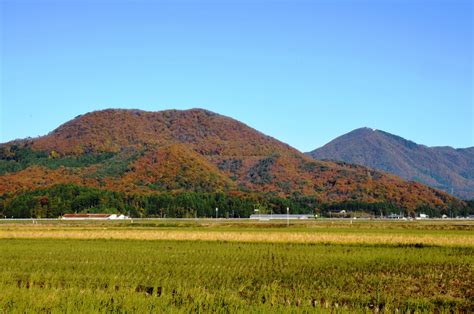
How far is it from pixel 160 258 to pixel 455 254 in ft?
58.8

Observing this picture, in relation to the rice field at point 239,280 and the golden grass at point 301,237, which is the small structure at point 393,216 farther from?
the rice field at point 239,280

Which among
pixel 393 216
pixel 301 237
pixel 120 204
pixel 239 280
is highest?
pixel 120 204

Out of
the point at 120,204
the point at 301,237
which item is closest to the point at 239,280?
the point at 301,237

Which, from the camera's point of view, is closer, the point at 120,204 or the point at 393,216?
the point at 120,204

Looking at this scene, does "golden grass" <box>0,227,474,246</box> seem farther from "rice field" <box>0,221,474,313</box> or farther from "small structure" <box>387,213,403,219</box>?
"small structure" <box>387,213,403,219</box>

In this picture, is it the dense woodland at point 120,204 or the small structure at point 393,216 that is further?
the small structure at point 393,216

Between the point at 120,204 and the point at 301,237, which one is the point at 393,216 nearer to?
the point at 120,204

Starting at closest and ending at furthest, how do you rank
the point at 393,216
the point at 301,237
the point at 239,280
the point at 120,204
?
the point at 239,280, the point at 301,237, the point at 120,204, the point at 393,216

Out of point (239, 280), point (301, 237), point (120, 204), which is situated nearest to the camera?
point (239, 280)

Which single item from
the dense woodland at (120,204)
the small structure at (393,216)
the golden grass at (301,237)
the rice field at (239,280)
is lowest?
the rice field at (239,280)

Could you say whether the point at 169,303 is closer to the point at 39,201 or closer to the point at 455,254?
the point at 455,254

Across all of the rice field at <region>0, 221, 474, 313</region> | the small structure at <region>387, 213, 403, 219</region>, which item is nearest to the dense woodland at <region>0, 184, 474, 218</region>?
the small structure at <region>387, 213, 403, 219</region>

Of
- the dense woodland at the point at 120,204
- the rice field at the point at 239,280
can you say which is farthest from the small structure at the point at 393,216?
the rice field at the point at 239,280

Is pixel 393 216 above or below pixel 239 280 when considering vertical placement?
above
